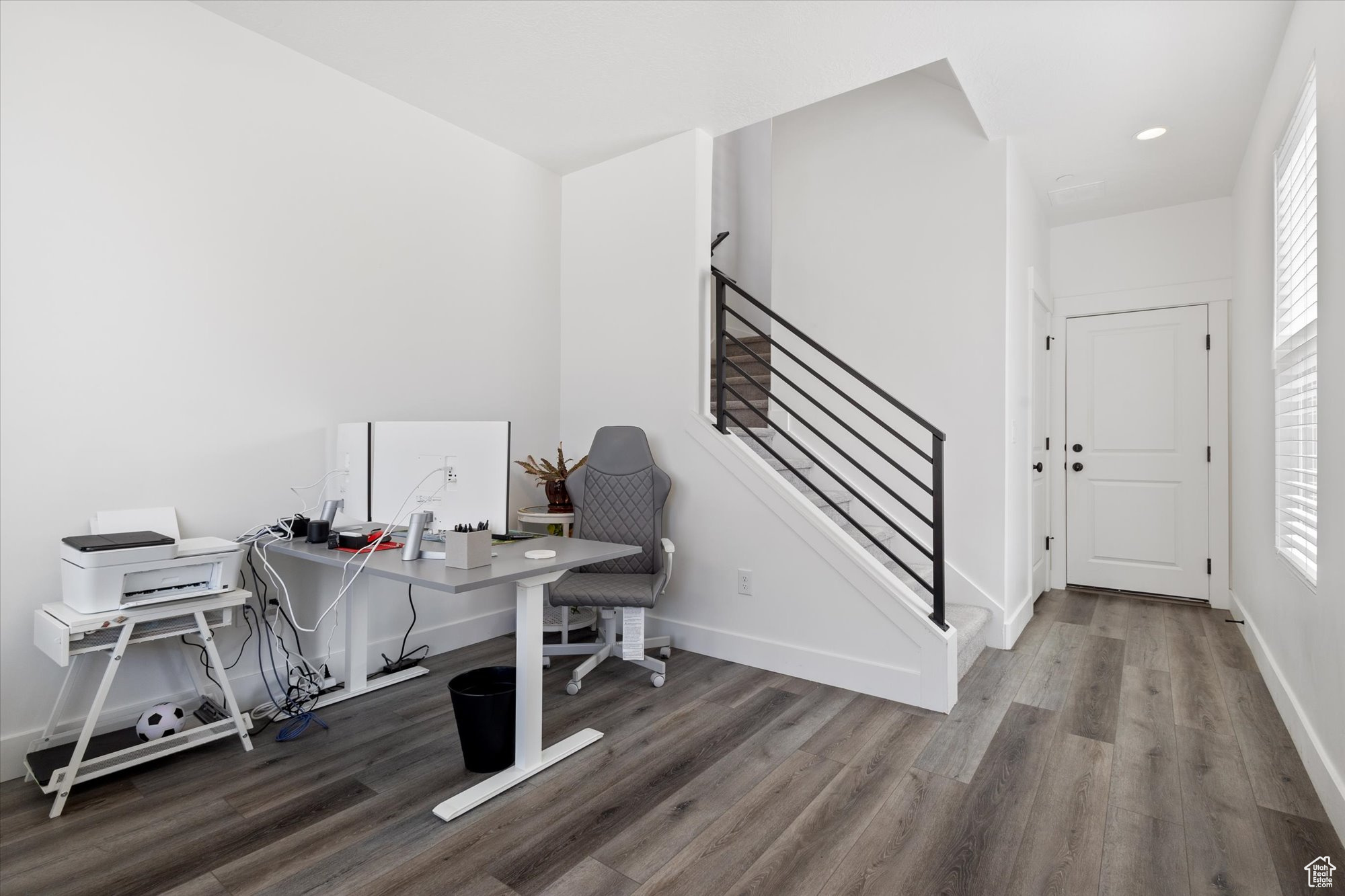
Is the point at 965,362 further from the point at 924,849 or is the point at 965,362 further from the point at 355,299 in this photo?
the point at 355,299

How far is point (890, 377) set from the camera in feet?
12.9

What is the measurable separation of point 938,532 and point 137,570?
9.46ft

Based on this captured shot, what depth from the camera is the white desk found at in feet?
6.42

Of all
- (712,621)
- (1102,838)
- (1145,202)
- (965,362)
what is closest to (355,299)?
(712,621)

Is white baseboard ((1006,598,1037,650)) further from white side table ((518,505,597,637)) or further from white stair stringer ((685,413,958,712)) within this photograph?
white side table ((518,505,597,637))

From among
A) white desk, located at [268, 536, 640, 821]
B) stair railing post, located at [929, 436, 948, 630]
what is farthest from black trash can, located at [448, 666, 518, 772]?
stair railing post, located at [929, 436, 948, 630]

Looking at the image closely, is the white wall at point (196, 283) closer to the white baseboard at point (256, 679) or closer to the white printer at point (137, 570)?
the white baseboard at point (256, 679)

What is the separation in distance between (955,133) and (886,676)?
9.74 feet

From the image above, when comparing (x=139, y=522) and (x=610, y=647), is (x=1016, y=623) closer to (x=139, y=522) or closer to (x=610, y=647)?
(x=610, y=647)

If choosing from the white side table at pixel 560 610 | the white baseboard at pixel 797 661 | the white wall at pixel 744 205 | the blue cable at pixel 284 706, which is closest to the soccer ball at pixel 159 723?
the blue cable at pixel 284 706

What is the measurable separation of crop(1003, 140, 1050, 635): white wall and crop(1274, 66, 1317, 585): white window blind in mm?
1078

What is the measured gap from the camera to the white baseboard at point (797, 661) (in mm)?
2793

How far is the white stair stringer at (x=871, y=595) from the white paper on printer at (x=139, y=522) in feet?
7.60

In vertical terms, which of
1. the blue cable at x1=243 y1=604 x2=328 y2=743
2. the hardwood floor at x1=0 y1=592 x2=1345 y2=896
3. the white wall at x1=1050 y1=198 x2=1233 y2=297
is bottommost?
the hardwood floor at x1=0 y1=592 x2=1345 y2=896
